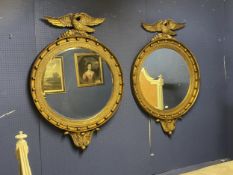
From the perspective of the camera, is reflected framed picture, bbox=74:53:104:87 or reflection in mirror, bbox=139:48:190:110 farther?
reflection in mirror, bbox=139:48:190:110

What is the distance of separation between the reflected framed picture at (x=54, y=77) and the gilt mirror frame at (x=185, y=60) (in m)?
0.56

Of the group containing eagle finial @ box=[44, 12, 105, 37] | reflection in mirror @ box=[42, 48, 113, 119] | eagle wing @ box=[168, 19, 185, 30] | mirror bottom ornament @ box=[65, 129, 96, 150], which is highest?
eagle wing @ box=[168, 19, 185, 30]

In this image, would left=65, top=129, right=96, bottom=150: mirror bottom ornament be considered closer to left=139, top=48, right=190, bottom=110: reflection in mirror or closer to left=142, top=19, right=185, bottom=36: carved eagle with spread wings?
left=139, top=48, right=190, bottom=110: reflection in mirror

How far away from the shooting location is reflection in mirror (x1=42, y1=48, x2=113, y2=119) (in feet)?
6.39

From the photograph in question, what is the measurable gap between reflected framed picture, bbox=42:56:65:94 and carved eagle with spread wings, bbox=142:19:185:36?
760mm

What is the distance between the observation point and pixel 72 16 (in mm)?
2008

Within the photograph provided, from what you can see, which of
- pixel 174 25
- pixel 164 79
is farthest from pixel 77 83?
pixel 174 25

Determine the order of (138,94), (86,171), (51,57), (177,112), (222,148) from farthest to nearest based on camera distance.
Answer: (222,148), (177,112), (138,94), (86,171), (51,57)

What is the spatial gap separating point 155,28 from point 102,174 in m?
1.19

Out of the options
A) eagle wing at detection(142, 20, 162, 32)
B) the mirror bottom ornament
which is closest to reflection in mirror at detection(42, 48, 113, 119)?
the mirror bottom ornament

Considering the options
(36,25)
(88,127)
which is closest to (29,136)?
(88,127)

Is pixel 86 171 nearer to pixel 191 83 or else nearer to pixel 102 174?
pixel 102 174

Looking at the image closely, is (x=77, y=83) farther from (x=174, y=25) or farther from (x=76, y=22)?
(x=174, y=25)

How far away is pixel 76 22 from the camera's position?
2020mm
